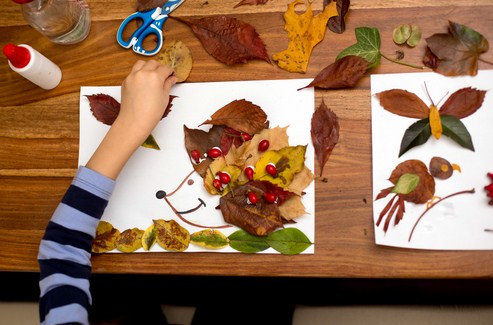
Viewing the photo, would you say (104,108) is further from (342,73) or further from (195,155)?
(342,73)

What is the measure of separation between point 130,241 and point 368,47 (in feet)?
1.56

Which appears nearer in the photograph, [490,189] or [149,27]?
[490,189]

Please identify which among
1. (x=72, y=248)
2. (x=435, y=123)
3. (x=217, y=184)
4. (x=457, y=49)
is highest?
(x=457, y=49)

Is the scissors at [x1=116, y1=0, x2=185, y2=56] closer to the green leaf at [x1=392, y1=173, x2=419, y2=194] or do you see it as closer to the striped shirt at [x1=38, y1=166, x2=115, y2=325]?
the striped shirt at [x1=38, y1=166, x2=115, y2=325]

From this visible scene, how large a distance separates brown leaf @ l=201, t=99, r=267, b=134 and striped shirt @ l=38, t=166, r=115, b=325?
199mm

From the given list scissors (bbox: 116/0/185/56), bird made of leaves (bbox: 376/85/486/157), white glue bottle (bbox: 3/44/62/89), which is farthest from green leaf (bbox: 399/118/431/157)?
white glue bottle (bbox: 3/44/62/89)

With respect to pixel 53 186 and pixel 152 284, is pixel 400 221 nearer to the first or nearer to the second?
pixel 53 186

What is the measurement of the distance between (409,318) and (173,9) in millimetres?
698

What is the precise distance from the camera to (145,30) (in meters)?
0.78

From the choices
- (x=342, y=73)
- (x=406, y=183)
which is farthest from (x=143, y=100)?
(x=406, y=183)

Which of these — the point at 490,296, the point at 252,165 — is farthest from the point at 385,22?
the point at 490,296

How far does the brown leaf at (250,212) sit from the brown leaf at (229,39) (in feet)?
0.68

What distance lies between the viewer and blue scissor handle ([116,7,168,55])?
78 cm

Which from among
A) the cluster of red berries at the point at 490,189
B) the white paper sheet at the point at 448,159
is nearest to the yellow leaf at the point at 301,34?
the white paper sheet at the point at 448,159
